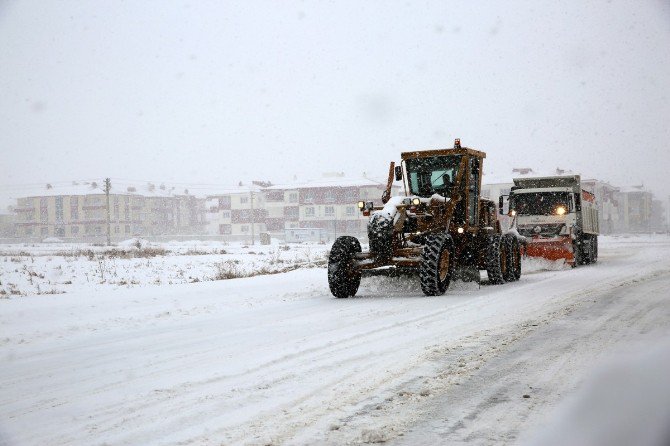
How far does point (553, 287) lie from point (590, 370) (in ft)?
27.0

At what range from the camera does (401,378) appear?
582 cm

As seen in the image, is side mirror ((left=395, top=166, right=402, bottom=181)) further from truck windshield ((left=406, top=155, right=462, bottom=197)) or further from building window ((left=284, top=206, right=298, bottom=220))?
building window ((left=284, top=206, right=298, bottom=220))

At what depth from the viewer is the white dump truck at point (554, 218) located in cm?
2108

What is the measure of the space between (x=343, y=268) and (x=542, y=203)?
11.8 meters

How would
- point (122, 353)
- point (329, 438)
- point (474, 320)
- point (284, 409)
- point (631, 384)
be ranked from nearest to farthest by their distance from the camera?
1. point (329, 438)
2. point (284, 409)
3. point (631, 384)
4. point (122, 353)
5. point (474, 320)

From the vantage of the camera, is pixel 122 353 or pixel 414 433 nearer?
pixel 414 433

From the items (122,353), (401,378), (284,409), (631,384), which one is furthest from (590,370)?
(122,353)

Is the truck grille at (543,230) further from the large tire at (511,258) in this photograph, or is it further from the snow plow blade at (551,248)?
the large tire at (511,258)

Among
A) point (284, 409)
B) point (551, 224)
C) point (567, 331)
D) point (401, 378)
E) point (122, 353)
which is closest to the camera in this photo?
point (284, 409)

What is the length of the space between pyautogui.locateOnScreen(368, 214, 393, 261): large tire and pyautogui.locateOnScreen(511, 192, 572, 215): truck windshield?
11063 millimetres

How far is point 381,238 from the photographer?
1263cm

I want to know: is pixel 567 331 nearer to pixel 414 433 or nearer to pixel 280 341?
pixel 280 341

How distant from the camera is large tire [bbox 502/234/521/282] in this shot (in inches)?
629

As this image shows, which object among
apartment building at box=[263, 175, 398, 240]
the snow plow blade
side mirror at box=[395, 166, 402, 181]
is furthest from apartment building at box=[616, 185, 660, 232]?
side mirror at box=[395, 166, 402, 181]
